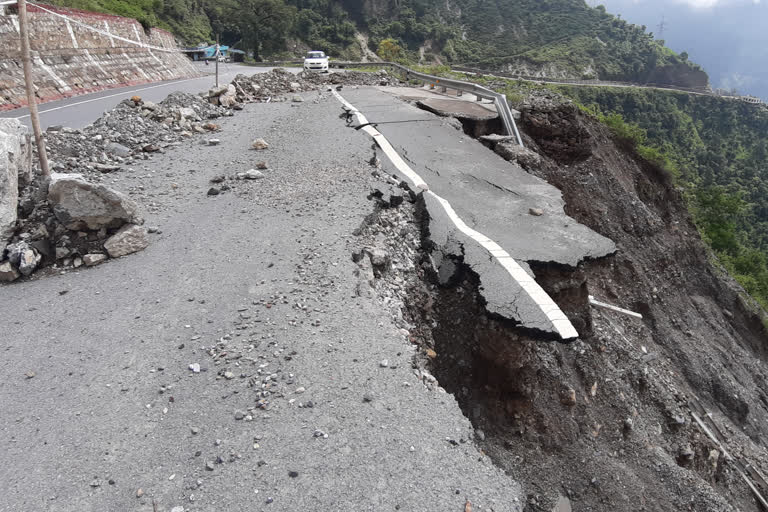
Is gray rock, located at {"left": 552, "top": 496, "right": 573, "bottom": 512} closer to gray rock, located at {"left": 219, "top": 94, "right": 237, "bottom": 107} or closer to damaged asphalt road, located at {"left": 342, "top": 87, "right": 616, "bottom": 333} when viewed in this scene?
damaged asphalt road, located at {"left": 342, "top": 87, "right": 616, "bottom": 333}

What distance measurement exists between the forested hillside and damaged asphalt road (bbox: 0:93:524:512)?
46728mm

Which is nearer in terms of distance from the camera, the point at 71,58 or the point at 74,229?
the point at 74,229

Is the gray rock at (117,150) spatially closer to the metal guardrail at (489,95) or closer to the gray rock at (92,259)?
the gray rock at (92,259)

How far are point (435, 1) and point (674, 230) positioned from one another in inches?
3392

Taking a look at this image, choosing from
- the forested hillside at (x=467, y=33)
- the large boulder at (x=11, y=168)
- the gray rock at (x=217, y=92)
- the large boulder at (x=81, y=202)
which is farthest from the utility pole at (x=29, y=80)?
the forested hillside at (x=467, y=33)

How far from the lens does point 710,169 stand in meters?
51.6

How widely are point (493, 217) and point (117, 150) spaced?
612 cm

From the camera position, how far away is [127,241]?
476cm

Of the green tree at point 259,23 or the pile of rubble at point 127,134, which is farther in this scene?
the green tree at point 259,23

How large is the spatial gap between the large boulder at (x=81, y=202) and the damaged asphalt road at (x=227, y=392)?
1.69 ft

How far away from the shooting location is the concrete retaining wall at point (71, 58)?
11.9 meters

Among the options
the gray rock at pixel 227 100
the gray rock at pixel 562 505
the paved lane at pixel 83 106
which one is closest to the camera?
the gray rock at pixel 562 505

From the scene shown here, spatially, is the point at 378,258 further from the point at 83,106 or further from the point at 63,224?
the point at 83,106

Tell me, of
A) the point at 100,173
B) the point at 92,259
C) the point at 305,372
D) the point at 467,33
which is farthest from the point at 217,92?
the point at 467,33
